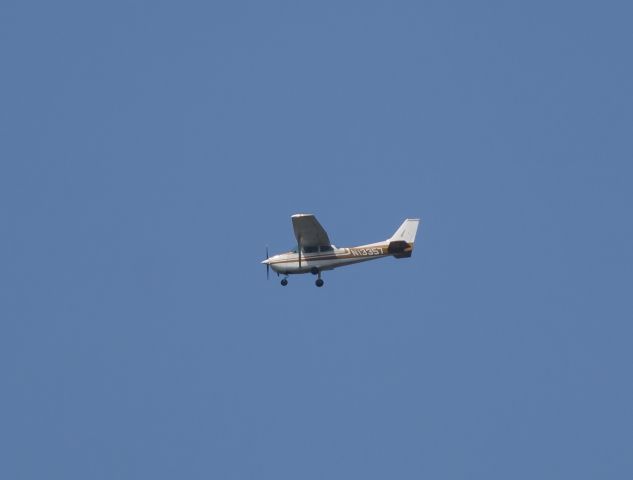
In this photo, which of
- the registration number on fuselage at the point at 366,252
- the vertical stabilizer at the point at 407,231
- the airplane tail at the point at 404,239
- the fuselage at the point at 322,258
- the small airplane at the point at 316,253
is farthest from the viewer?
the vertical stabilizer at the point at 407,231

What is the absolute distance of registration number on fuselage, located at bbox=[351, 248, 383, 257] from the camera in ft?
158

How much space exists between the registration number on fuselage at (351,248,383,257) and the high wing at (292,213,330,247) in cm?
154

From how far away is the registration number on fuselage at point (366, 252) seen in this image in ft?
158

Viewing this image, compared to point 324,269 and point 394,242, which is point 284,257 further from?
point 394,242

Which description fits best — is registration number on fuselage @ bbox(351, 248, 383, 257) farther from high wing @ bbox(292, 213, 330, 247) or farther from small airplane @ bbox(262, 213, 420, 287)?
high wing @ bbox(292, 213, 330, 247)

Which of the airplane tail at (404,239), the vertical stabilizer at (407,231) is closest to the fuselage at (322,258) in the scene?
the airplane tail at (404,239)

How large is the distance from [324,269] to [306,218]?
11.5 feet

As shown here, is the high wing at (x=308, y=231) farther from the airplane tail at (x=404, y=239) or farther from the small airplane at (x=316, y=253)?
the airplane tail at (x=404, y=239)

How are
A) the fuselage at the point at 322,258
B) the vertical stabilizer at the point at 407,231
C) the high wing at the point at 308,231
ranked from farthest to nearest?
the vertical stabilizer at the point at 407,231 < the fuselage at the point at 322,258 < the high wing at the point at 308,231

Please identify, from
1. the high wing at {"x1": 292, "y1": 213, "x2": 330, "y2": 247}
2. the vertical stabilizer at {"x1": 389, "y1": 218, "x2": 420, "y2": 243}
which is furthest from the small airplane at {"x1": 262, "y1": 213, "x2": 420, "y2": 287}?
the vertical stabilizer at {"x1": 389, "y1": 218, "x2": 420, "y2": 243}

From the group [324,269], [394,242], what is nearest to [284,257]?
[324,269]

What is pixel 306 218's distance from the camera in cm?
4491

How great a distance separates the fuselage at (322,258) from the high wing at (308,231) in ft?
1.36

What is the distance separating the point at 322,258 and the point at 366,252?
88.5 inches
